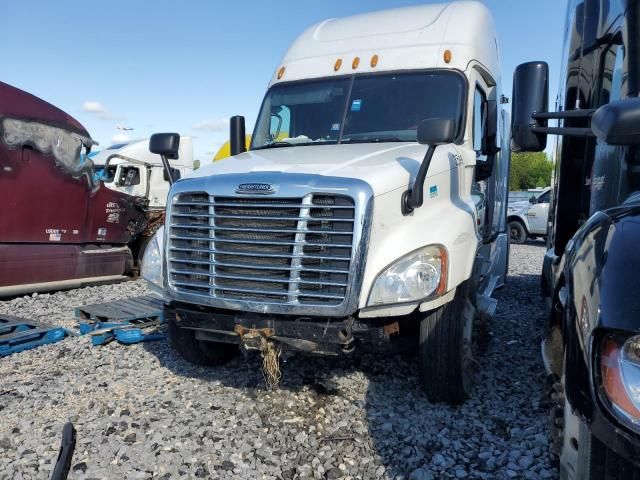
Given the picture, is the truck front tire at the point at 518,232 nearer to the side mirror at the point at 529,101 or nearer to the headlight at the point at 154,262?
the side mirror at the point at 529,101

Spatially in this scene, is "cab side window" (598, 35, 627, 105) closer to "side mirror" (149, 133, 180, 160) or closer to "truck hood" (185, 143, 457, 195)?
"truck hood" (185, 143, 457, 195)

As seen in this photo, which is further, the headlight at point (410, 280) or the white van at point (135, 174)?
the white van at point (135, 174)

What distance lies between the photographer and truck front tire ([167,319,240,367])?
438cm

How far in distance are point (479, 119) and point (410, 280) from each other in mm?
2330

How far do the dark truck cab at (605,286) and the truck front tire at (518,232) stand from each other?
14987 mm

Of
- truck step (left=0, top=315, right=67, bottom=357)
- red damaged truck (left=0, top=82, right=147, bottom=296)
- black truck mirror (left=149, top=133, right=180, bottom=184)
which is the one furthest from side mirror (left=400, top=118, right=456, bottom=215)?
red damaged truck (left=0, top=82, right=147, bottom=296)

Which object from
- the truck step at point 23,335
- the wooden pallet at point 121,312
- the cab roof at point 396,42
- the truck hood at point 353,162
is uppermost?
the cab roof at point 396,42

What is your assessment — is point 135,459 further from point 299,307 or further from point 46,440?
point 299,307

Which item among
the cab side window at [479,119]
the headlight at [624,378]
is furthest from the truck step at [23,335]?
the headlight at [624,378]

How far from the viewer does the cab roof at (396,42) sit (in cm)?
476

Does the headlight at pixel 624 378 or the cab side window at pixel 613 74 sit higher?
the cab side window at pixel 613 74

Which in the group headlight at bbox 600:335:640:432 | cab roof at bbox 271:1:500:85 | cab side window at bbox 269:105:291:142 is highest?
cab roof at bbox 271:1:500:85

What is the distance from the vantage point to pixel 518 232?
59.1ft

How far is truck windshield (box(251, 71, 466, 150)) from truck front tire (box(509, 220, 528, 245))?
14.4m
